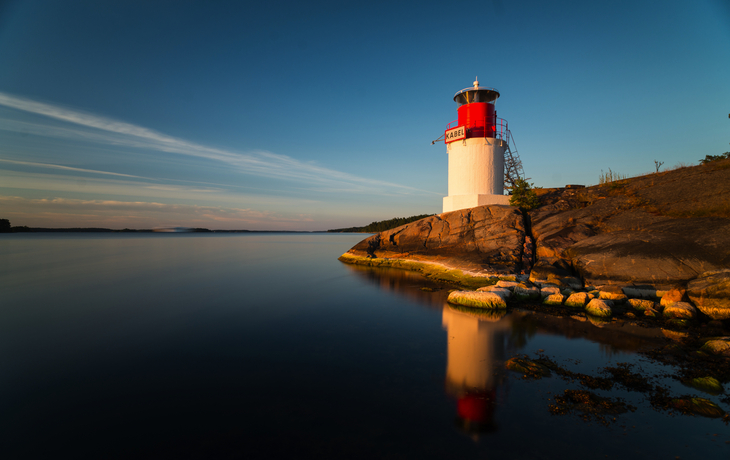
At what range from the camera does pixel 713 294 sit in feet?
37.8

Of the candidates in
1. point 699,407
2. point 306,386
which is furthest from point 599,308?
point 306,386

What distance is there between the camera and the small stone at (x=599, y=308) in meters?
12.5

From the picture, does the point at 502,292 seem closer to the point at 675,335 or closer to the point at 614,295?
the point at 614,295

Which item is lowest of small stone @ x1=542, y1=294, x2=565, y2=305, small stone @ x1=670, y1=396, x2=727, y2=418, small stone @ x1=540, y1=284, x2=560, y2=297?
small stone @ x1=670, y1=396, x2=727, y2=418

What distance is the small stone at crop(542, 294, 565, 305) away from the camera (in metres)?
14.3

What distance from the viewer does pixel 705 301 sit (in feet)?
38.2

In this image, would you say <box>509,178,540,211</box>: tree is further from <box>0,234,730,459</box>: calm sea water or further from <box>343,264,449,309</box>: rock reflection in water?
<box>0,234,730,459</box>: calm sea water

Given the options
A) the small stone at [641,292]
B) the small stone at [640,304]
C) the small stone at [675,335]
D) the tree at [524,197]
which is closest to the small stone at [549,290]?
the small stone at [640,304]

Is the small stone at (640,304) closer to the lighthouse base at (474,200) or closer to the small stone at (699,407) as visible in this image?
the small stone at (699,407)

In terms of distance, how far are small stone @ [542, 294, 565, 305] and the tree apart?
1259 cm

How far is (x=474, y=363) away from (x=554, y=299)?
26.5 feet

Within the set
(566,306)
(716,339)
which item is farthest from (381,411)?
(566,306)

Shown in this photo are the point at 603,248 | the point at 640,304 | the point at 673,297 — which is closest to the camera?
the point at 673,297

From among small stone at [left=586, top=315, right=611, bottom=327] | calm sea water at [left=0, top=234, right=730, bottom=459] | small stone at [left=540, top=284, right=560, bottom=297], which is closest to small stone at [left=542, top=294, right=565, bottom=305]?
small stone at [left=540, top=284, right=560, bottom=297]
